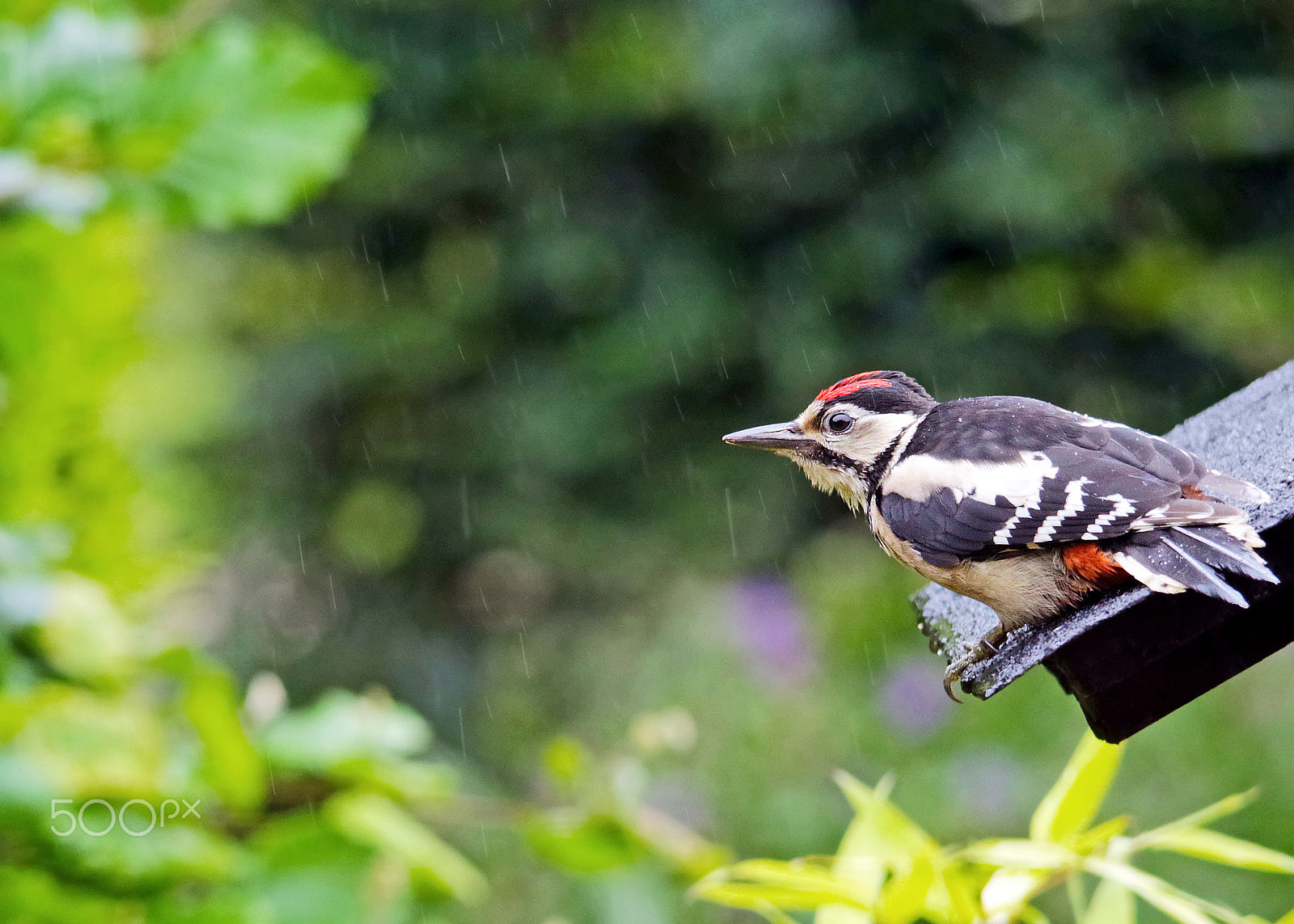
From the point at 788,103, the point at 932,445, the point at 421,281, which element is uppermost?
the point at 932,445

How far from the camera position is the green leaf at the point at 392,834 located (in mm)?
1813

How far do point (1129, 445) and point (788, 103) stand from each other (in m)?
4.01

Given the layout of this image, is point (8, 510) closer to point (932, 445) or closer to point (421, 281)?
point (932, 445)

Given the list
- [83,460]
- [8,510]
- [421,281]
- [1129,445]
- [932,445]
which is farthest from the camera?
[421,281]

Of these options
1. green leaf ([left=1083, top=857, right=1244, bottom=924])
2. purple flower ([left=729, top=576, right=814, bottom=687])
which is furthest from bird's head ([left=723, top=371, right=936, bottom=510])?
purple flower ([left=729, top=576, right=814, bottom=687])

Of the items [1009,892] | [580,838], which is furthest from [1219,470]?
[580,838]

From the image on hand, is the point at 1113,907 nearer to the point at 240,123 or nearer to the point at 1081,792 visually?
the point at 1081,792

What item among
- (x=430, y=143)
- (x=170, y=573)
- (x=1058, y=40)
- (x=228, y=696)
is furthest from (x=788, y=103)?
(x=228, y=696)

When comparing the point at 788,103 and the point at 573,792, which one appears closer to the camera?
the point at 573,792

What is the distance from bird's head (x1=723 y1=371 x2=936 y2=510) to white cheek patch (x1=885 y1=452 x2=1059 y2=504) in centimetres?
10

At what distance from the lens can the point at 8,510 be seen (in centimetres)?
194

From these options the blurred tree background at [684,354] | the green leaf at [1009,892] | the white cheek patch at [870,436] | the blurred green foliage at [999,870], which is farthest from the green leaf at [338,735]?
the green leaf at [1009,892]

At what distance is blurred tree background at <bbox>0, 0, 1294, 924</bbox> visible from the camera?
4.42 meters

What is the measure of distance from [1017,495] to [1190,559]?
259mm
